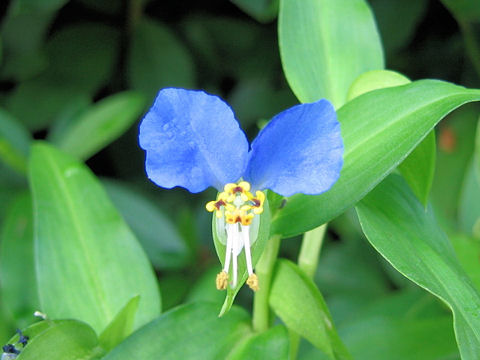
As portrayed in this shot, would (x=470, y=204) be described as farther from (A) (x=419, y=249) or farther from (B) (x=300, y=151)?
(B) (x=300, y=151)

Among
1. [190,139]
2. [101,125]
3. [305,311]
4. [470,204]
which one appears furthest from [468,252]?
[101,125]

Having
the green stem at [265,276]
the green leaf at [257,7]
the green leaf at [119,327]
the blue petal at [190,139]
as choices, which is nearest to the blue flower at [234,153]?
the blue petal at [190,139]

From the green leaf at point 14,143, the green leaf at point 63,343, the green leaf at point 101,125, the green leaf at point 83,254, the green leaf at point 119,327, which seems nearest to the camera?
the green leaf at point 63,343

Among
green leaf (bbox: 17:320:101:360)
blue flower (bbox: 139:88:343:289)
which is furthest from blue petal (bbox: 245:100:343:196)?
green leaf (bbox: 17:320:101:360)

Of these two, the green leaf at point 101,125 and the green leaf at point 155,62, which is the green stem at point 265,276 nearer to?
the green leaf at point 101,125

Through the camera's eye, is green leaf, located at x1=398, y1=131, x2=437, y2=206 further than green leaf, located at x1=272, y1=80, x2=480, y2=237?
Yes

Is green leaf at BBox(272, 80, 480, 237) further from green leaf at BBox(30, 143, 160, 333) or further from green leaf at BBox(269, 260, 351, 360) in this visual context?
green leaf at BBox(30, 143, 160, 333)

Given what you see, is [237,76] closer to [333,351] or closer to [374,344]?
[374,344]
